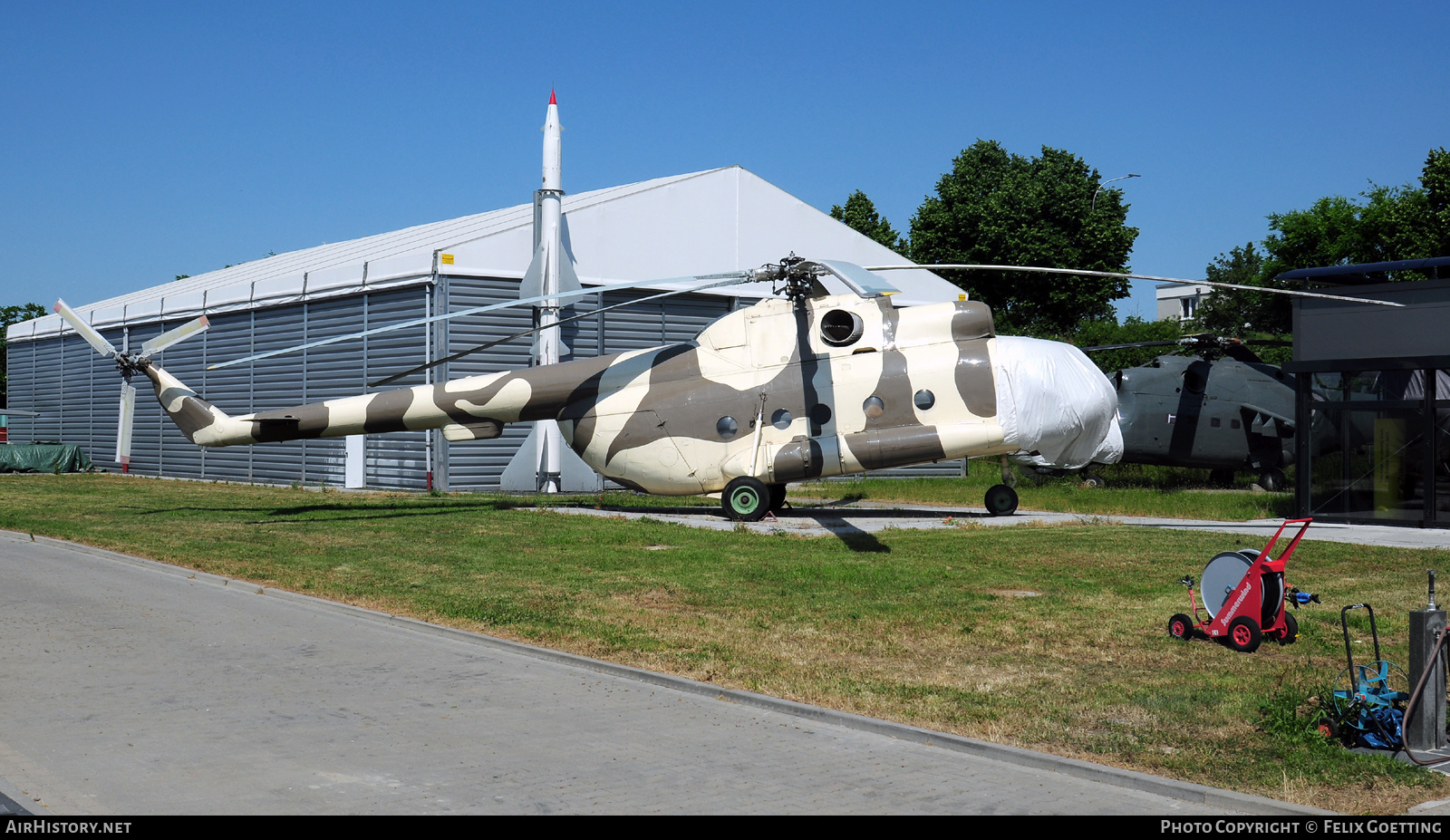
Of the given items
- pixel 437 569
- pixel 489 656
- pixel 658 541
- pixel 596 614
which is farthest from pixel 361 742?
pixel 658 541

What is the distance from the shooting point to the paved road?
18.7ft

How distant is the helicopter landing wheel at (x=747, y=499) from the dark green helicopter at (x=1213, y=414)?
13219 millimetres

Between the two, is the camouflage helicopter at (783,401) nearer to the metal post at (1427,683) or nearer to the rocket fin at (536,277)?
the rocket fin at (536,277)

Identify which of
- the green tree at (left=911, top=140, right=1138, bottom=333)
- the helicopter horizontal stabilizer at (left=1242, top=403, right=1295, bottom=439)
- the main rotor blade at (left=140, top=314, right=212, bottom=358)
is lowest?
the helicopter horizontal stabilizer at (left=1242, top=403, right=1295, bottom=439)

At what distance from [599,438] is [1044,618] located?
36.8 ft

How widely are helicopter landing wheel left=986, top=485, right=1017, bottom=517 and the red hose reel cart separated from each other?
11.8 meters

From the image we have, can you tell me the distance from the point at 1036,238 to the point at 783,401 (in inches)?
1503

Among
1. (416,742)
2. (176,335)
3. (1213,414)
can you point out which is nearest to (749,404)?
(176,335)

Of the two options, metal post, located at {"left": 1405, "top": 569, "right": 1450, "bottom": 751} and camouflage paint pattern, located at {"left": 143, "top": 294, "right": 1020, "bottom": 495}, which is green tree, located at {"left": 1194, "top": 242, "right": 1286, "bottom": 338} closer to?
camouflage paint pattern, located at {"left": 143, "top": 294, "right": 1020, "bottom": 495}

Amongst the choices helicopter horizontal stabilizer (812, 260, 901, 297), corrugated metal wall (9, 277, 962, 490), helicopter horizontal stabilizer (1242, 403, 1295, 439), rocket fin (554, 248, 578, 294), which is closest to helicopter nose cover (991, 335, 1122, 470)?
helicopter horizontal stabilizer (812, 260, 901, 297)

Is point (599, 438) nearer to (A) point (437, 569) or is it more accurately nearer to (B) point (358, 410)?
(B) point (358, 410)

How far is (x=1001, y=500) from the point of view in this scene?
2188cm

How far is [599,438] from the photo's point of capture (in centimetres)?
2064

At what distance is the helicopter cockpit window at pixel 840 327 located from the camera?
19438 mm
